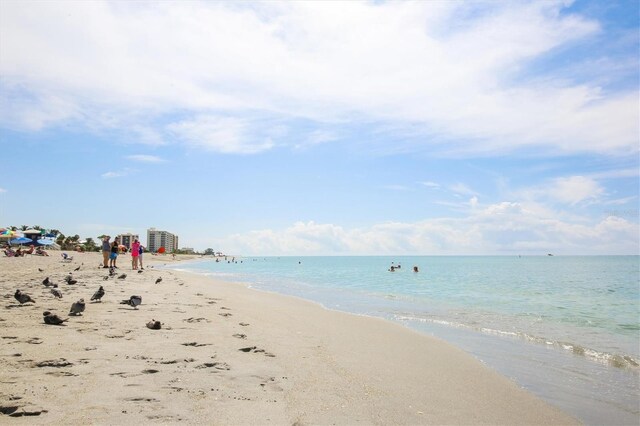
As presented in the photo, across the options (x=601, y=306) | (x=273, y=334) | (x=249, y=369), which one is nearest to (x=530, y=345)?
(x=273, y=334)

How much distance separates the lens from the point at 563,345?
36.8 feet

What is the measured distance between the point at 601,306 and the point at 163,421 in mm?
25355

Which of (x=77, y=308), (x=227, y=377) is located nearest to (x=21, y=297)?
(x=77, y=308)

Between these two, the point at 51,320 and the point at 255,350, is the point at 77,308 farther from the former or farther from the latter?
the point at 255,350

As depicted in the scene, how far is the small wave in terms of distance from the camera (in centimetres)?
963

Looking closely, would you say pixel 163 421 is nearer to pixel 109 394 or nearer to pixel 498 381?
pixel 109 394

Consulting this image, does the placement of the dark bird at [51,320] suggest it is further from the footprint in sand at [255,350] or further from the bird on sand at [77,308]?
the footprint in sand at [255,350]

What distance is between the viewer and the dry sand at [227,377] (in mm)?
4508

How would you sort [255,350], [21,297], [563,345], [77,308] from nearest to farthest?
[255,350], [77,308], [21,297], [563,345]

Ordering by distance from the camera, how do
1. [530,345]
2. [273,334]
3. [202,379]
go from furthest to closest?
[530,345], [273,334], [202,379]

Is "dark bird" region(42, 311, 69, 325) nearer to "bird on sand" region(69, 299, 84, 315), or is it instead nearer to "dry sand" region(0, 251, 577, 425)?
"dry sand" region(0, 251, 577, 425)

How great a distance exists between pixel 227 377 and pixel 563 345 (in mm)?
9826

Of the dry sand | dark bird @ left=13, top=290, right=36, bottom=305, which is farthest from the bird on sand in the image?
dark bird @ left=13, top=290, right=36, bottom=305

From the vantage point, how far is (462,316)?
16422 mm
